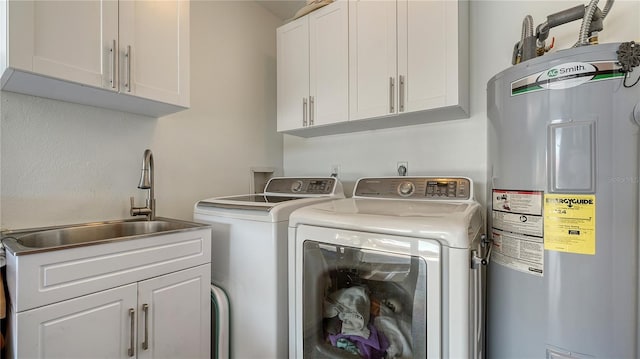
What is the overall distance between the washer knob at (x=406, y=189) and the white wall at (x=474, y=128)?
0.34 metres

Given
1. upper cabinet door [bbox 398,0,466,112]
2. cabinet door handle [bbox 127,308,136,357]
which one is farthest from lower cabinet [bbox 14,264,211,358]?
upper cabinet door [bbox 398,0,466,112]

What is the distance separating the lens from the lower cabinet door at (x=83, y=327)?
0.99m

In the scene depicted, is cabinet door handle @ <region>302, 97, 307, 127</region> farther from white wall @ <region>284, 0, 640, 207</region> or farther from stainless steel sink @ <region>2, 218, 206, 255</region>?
stainless steel sink @ <region>2, 218, 206, 255</region>

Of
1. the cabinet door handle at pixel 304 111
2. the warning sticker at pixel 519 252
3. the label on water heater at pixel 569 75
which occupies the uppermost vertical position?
the cabinet door handle at pixel 304 111

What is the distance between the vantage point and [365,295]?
1.30 m

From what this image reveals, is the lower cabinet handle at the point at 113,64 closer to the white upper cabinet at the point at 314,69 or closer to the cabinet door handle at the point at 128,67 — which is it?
the cabinet door handle at the point at 128,67

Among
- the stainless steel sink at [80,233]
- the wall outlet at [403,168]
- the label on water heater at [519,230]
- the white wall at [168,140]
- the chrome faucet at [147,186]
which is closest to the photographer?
the label on water heater at [519,230]

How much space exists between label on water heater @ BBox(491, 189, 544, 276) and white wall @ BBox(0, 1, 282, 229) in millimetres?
1869

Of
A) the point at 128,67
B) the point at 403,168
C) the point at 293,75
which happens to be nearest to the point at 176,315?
the point at 128,67

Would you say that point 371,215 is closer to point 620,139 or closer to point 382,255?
point 382,255

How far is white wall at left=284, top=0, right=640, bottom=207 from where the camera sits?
1.50 m

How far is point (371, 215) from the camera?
1.22 m

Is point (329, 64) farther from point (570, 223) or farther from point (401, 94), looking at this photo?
point (570, 223)

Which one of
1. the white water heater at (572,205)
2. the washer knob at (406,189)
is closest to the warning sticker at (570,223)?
the white water heater at (572,205)
